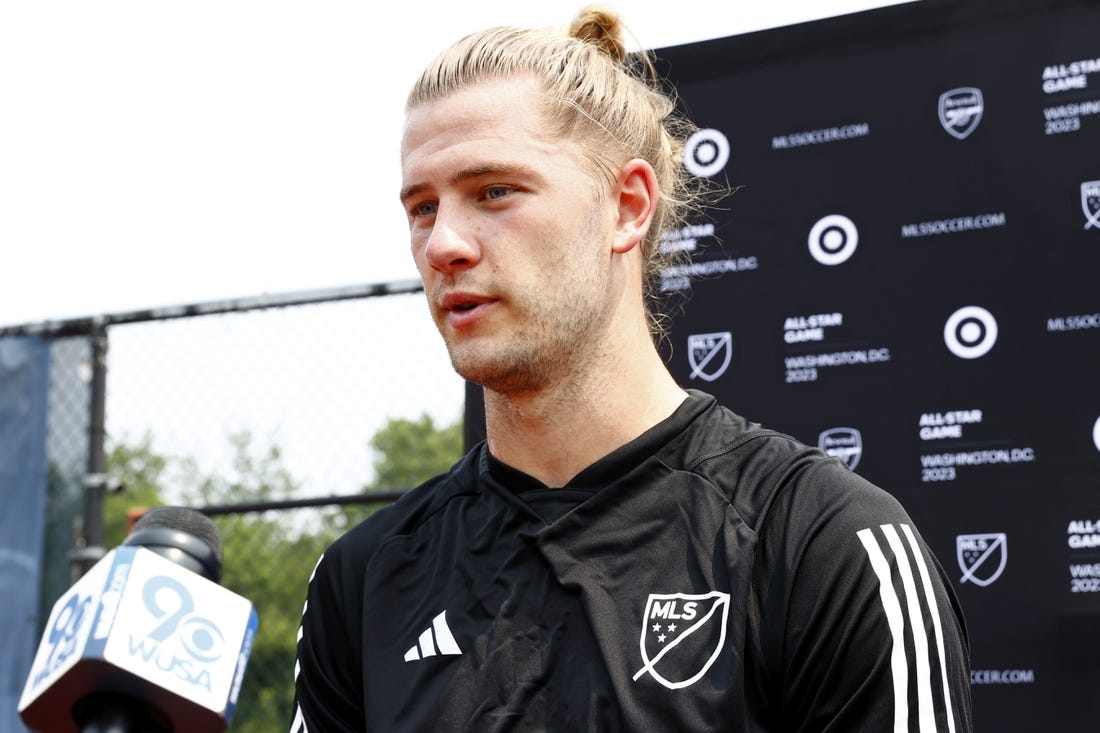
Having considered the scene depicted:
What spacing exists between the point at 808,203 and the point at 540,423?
5.29 feet

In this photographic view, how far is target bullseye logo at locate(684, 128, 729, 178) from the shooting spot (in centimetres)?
343

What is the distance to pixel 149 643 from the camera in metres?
1.57

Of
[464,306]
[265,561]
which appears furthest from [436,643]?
[265,561]

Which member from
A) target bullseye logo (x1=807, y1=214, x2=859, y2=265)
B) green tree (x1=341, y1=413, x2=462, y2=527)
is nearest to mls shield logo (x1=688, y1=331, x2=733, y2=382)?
target bullseye logo (x1=807, y1=214, x2=859, y2=265)

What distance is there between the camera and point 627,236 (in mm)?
2002

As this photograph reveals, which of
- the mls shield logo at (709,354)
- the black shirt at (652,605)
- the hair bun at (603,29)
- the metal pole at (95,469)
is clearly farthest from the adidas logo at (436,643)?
the metal pole at (95,469)

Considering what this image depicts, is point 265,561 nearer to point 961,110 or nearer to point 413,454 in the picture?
point 413,454

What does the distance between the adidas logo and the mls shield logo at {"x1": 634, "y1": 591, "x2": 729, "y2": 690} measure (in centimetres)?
29

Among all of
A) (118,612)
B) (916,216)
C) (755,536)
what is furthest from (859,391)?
(118,612)

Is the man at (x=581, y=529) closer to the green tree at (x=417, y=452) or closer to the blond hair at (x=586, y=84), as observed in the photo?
the blond hair at (x=586, y=84)

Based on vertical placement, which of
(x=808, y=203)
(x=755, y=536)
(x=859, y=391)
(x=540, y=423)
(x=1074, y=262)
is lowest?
(x=755, y=536)

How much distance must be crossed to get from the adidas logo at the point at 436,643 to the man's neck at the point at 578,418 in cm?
26

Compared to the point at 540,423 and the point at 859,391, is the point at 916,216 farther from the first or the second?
the point at 540,423

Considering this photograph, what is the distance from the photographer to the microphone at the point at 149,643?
155 cm
